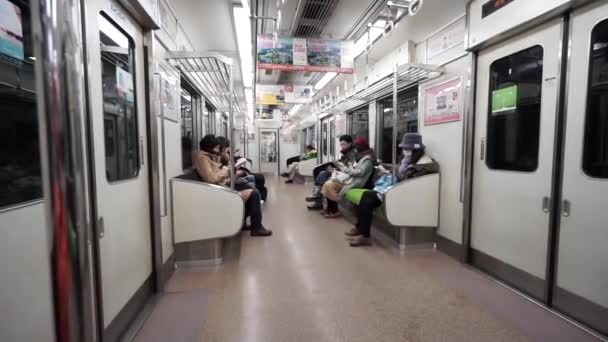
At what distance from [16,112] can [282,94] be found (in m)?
7.56

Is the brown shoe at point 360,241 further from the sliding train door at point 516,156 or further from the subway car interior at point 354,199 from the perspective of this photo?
the sliding train door at point 516,156

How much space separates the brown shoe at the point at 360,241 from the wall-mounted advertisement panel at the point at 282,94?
200 inches

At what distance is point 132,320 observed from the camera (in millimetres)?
2096

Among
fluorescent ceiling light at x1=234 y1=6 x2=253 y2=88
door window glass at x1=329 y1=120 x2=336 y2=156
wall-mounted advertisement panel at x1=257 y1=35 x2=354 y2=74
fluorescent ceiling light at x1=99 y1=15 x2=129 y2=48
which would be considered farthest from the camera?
door window glass at x1=329 y1=120 x2=336 y2=156

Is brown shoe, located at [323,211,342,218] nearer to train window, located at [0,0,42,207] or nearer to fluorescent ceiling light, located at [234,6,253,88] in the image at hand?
fluorescent ceiling light, located at [234,6,253,88]

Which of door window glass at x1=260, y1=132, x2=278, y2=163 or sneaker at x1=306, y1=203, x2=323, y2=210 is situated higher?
door window glass at x1=260, y1=132, x2=278, y2=163

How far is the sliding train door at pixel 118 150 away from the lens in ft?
5.75

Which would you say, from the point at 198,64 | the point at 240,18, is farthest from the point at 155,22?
the point at 240,18

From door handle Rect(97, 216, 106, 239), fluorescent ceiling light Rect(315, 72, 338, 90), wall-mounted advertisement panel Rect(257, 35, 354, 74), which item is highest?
fluorescent ceiling light Rect(315, 72, 338, 90)

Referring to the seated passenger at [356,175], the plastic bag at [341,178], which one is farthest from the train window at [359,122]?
the seated passenger at [356,175]

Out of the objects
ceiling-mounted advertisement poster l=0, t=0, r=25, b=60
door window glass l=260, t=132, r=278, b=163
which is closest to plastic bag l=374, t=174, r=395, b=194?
ceiling-mounted advertisement poster l=0, t=0, r=25, b=60

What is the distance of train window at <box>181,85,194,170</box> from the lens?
13.0ft

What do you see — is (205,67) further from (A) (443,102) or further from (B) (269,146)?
(B) (269,146)

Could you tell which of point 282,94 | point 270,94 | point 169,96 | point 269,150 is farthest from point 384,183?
point 269,150
